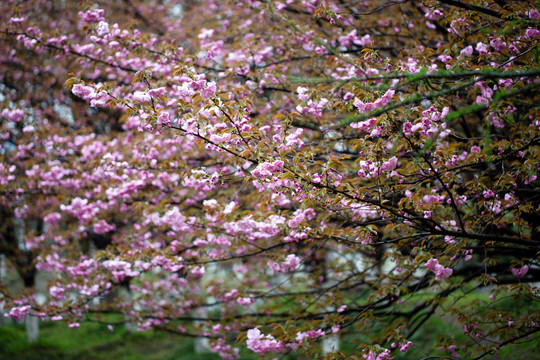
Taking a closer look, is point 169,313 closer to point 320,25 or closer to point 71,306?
point 71,306

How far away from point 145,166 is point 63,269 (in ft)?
8.21

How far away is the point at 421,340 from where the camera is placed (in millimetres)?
6742

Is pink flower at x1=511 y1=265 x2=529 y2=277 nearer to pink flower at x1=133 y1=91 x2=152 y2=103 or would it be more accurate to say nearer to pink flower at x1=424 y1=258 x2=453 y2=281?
pink flower at x1=424 y1=258 x2=453 y2=281

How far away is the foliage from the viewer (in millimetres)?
2361

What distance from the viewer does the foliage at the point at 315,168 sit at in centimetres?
236

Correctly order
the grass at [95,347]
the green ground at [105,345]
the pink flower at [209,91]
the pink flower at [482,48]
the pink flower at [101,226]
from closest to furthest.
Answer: the pink flower at [209,91] → the pink flower at [482,48] → the pink flower at [101,226] → the green ground at [105,345] → the grass at [95,347]

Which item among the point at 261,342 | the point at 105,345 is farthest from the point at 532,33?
the point at 105,345

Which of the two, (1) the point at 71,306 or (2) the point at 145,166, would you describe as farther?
(1) the point at 71,306

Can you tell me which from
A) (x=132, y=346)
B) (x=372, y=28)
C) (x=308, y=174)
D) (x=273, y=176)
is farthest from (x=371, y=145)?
(x=132, y=346)

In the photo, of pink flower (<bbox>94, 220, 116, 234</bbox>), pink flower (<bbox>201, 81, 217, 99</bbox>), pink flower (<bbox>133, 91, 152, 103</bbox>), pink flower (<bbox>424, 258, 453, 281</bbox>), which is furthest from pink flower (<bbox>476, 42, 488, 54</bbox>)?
pink flower (<bbox>94, 220, 116, 234</bbox>)

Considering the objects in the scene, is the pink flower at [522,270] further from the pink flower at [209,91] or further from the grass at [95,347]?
the grass at [95,347]

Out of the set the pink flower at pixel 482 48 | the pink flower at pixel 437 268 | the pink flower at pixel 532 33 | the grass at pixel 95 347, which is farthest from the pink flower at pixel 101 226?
the pink flower at pixel 532 33

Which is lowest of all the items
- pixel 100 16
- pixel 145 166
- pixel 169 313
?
pixel 169 313

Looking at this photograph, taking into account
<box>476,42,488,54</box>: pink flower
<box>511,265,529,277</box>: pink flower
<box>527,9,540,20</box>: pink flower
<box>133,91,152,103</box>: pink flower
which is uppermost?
<box>527,9,540,20</box>: pink flower
